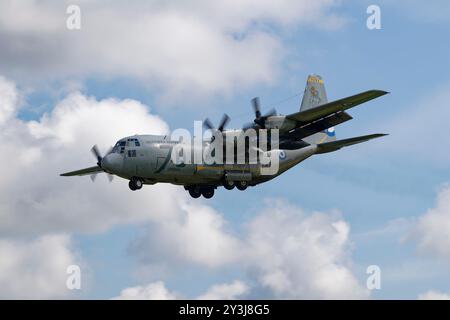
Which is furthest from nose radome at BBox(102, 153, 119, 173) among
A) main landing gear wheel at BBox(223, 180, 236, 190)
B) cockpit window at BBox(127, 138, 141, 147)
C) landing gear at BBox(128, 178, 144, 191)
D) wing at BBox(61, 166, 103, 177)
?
wing at BBox(61, 166, 103, 177)

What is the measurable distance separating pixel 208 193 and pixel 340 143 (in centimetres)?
882

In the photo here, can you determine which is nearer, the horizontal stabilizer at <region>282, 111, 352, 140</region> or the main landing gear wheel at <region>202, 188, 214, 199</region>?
the horizontal stabilizer at <region>282, 111, 352, 140</region>

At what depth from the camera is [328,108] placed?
4231 cm

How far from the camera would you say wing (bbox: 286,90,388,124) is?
39.7 meters

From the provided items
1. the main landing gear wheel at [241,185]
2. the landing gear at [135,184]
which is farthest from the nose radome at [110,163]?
the main landing gear wheel at [241,185]

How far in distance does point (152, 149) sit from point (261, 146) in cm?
681

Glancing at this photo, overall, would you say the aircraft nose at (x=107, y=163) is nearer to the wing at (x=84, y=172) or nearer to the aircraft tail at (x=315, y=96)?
the wing at (x=84, y=172)

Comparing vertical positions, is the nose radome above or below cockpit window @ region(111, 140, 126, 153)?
below

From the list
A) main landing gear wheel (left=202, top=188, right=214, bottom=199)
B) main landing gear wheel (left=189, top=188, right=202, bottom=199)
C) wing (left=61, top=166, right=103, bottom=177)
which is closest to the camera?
main landing gear wheel (left=189, top=188, right=202, bottom=199)

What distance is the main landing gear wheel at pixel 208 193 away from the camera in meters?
48.5

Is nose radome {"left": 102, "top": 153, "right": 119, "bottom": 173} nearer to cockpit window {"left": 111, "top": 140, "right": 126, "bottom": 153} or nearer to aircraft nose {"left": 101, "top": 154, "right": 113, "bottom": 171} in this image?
aircraft nose {"left": 101, "top": 154, "right": 113, "bottom": 171}
